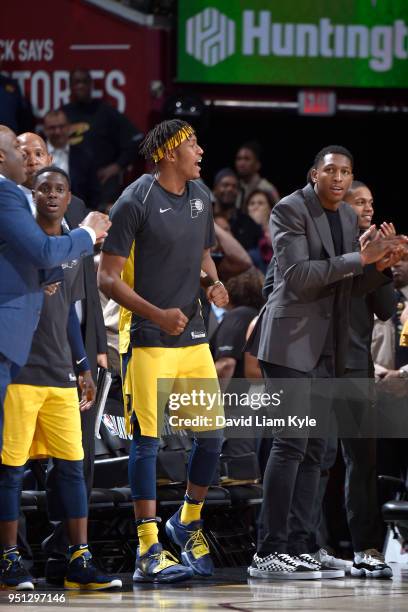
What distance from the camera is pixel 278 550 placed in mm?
5277

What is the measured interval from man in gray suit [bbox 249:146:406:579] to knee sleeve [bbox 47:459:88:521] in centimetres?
85

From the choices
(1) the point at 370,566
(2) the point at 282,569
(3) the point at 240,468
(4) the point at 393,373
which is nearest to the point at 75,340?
(2) the point at 282,569

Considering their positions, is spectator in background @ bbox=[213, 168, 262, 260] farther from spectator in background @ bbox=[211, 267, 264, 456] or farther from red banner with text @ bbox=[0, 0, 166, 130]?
spectator in background @ bbox=[211, 267, 264, 456]

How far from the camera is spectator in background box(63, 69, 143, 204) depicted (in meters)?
10.3

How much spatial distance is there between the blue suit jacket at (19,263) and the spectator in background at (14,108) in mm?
5927

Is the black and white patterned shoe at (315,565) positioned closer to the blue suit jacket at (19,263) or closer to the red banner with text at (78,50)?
the blue suit jacket at (19,263)

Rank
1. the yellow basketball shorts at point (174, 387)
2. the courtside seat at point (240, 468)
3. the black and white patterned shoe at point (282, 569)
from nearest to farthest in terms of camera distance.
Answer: the yellow basketball shorts at point (174, 387), the black and white patterned shoe at point (282, 569), the courtside seat at point (240, 468)

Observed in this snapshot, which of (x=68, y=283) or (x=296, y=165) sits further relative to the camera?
(x=296, y=165)

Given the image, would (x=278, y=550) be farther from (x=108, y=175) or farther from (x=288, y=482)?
(x=108, y=175)

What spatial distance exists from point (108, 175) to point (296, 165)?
2578mm

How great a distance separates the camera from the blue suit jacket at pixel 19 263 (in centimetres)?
430

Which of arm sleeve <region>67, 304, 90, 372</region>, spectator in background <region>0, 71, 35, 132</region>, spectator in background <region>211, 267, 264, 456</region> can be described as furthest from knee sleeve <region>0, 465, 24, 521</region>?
spectator in background <region>0, 71, 35, 132</region>

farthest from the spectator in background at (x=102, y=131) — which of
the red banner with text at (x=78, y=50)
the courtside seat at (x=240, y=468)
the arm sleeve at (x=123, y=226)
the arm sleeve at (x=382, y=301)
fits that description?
the arm sleeve at (x=123, y=226)

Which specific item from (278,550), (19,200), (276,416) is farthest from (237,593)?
(19,200)
